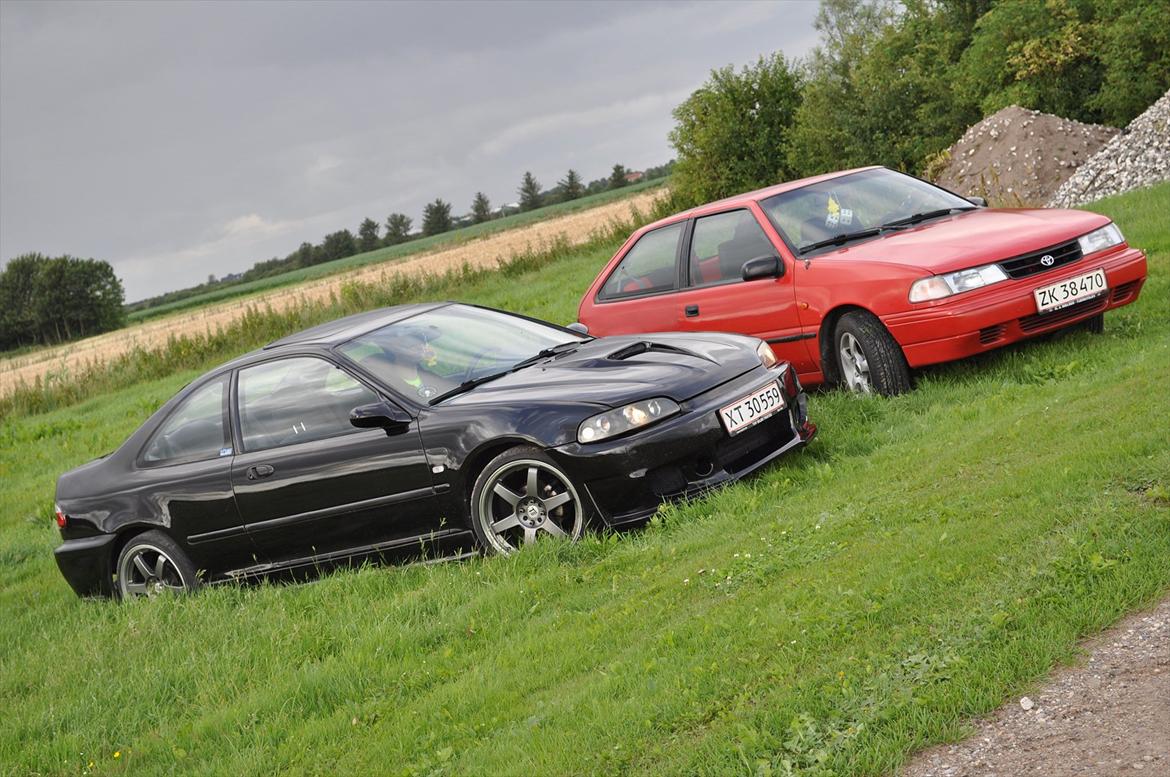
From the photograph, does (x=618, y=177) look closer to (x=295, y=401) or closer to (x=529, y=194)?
(x=529, y=194)

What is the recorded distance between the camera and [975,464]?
19.3 feet

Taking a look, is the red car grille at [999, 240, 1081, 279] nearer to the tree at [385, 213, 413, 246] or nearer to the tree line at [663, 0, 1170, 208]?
the tree line at [663, 0, 1170, 208]

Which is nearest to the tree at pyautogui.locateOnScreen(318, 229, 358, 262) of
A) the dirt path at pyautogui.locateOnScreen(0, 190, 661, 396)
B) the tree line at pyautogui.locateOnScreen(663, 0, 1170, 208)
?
the dirt path at pyautogui.locateOnScreen(0, 190, 661, 396)

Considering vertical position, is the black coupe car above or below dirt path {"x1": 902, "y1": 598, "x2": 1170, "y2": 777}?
above

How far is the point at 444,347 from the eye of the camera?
7.52 metres

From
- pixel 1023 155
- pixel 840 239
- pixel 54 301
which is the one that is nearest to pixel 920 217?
pixel 840 239

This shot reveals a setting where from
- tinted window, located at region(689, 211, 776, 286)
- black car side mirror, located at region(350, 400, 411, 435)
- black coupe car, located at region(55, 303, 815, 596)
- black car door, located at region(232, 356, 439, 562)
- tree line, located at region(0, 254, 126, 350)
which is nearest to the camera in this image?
black coupe car, located at region(55, 303, 815, 596)

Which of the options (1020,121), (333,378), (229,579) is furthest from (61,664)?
(1020,121)

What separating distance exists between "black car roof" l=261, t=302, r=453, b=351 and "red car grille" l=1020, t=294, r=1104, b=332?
389cm

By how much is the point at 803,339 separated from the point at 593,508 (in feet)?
9.40

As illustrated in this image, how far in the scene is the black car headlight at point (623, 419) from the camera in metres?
6.36

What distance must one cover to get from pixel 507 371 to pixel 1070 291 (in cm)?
368

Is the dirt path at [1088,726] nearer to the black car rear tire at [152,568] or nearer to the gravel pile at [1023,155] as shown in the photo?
the black car rear tire at [152,568]

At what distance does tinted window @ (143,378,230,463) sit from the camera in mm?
7469
